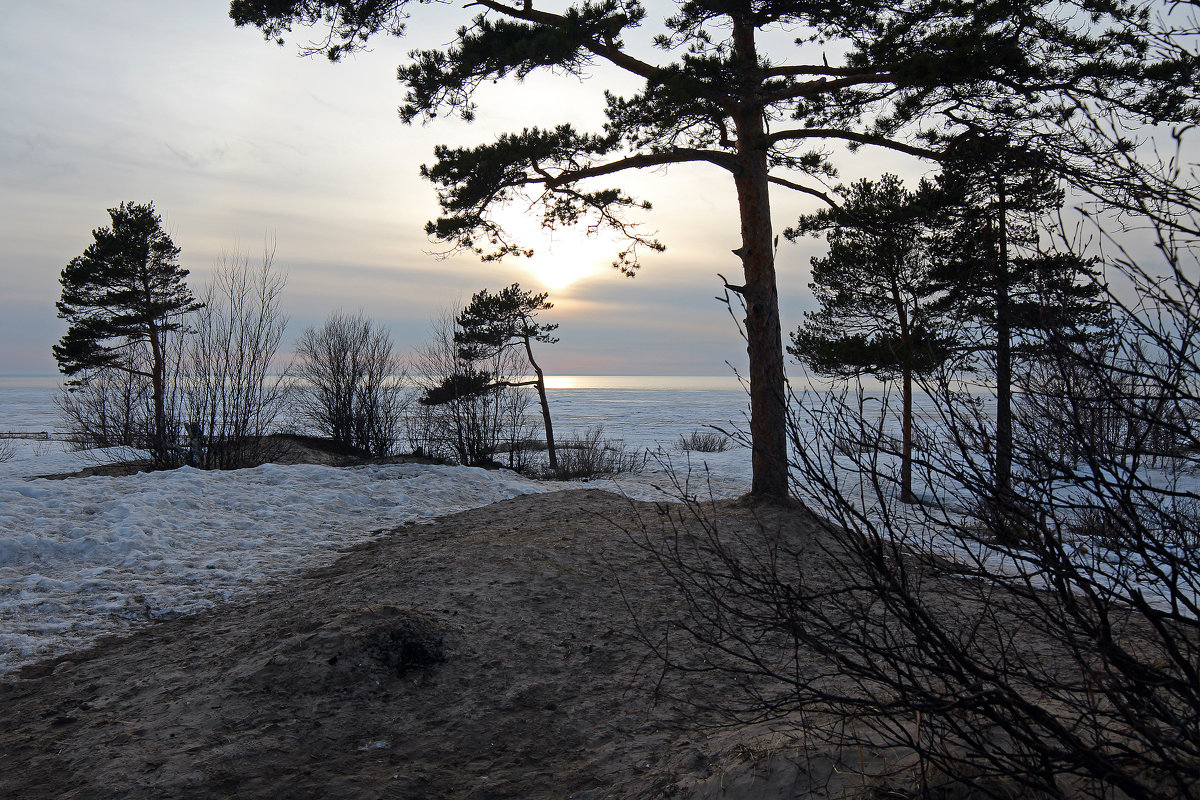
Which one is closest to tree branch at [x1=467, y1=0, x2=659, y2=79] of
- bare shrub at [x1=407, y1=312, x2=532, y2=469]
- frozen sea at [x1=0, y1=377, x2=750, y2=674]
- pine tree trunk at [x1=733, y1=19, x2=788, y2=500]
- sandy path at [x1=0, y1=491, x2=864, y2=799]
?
pine tree trunk at [x1=733, y1=19, x2=788, y2=500]

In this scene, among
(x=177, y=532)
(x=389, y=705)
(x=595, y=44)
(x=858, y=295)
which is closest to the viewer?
(x=389, y=705)

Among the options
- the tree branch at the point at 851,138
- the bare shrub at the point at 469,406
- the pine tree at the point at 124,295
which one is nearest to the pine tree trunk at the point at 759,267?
the tree branch at the point at 851,138

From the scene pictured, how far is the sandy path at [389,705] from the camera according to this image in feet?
10.6

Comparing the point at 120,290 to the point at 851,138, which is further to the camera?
the point at 120,290

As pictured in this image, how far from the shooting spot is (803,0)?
8.32 meters

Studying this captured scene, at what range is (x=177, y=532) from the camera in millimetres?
7766

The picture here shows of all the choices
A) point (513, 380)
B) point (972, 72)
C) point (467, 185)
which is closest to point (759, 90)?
point (972, 72)

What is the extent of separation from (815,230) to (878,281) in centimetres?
526

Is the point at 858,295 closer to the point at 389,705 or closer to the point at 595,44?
the point at 595,44

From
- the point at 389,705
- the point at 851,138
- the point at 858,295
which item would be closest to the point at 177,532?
the point at 389,705

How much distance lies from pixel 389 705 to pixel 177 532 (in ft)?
16.8

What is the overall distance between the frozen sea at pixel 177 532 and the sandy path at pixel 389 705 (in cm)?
60

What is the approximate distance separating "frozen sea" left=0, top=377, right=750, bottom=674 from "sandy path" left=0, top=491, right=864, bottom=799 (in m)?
0.60

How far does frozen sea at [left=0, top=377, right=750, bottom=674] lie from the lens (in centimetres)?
557
